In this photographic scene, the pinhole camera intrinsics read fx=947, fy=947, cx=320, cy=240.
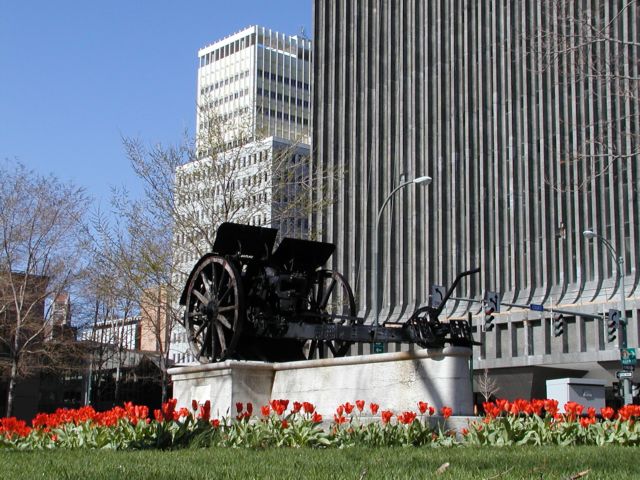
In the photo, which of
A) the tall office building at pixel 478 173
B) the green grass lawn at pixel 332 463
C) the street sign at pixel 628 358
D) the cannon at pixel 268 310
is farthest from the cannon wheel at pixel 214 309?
the tall office building at pixel 478 173

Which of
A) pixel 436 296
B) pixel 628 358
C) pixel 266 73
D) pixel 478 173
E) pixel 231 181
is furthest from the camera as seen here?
pixel 266 73

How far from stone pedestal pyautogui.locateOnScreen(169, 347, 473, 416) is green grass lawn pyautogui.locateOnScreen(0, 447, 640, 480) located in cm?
221

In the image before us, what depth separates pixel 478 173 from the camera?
75938 millimetres

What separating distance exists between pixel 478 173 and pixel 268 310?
205 ft

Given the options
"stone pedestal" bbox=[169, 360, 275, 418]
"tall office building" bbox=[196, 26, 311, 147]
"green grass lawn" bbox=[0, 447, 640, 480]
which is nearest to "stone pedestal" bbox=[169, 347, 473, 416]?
"stone pedestal" bbox=[169, 360, 275, 418]

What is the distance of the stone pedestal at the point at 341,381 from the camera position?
495 inches

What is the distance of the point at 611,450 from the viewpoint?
9.96m

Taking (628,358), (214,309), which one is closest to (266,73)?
(628,358)

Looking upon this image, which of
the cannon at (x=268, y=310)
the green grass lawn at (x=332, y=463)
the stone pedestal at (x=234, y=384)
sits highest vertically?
the cannon at (x=268, y=310)

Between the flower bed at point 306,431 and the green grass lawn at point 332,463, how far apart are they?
0.60 metres

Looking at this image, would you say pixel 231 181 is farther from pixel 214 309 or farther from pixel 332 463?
pixel 332 463

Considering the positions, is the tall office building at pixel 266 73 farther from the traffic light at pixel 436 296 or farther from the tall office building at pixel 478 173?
the traffic light at pixel 436 296

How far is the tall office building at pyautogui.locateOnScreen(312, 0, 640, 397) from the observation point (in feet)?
209

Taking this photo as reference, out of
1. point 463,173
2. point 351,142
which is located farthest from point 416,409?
point 351,142
